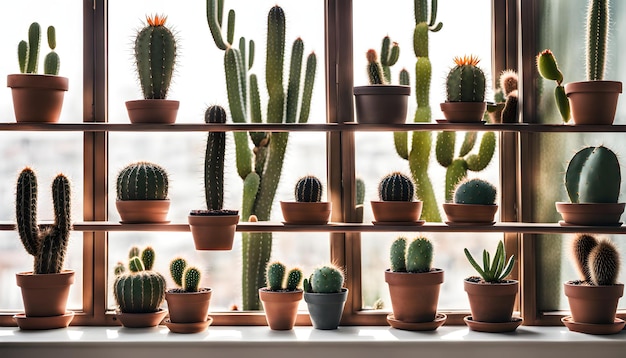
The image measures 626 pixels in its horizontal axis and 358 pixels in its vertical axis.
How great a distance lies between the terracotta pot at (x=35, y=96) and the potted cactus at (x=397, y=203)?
1417 millimetres

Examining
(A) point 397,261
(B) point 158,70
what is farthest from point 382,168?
(B) point 158,70

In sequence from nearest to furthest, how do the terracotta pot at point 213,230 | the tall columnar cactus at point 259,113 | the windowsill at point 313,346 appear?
1. the windowsill at point 313,346
2. the terracotta pot at point 213,230
3. the tall columnar cactus at point 259,113

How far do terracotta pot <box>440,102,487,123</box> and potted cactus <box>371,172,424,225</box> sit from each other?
12.8 inches

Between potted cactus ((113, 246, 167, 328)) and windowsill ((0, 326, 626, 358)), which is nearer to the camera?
windowsill ((0, 326, 626, 358))

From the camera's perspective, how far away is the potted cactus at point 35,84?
2949 mm

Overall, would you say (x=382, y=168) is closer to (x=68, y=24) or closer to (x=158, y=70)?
(x=158, y=70)

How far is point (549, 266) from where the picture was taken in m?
3.20

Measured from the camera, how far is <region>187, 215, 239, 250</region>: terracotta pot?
288cm

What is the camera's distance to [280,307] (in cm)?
297

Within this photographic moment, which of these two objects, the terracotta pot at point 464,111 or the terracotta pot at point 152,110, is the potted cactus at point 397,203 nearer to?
the terracotta pot at point 464,111

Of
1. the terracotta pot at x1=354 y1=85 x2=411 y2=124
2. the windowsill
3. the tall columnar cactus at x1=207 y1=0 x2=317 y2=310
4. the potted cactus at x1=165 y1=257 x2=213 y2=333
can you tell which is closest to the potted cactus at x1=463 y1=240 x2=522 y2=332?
the windowsill

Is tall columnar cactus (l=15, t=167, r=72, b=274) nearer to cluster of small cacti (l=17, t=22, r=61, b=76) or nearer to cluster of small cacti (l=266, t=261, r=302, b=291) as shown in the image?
cluster of small cacti (l=17, t=22, r=61, b=76)

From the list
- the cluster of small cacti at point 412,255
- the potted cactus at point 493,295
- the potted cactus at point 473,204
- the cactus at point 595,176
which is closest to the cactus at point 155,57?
the cluster of small cacti at point 412,255

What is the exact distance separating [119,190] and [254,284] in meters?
0.72
